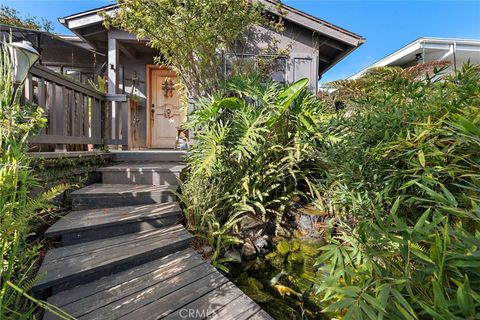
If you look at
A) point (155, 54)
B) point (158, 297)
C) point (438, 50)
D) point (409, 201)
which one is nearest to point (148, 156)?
point (158, 297)

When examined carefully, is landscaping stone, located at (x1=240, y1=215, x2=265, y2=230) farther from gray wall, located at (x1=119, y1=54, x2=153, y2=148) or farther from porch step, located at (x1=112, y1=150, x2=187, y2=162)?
gray wall, located at (x1=119, y1=54, x2=153, y2=148)

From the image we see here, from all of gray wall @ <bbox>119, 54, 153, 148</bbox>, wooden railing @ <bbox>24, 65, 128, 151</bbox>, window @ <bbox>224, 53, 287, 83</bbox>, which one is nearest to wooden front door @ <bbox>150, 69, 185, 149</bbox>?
gray wall @ <bbox>119, 54, 153, 148</bbox>

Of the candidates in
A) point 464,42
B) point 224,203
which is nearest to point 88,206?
point 224,203

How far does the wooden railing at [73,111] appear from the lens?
8.11 ft

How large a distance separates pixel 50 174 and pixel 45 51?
5.62 m

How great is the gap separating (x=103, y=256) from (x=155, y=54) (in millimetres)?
5508

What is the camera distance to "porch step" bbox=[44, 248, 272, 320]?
1.43 m

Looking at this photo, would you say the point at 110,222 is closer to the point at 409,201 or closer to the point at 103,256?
the point at 103,256

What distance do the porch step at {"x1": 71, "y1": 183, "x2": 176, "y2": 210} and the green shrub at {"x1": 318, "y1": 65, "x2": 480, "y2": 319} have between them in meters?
1.81

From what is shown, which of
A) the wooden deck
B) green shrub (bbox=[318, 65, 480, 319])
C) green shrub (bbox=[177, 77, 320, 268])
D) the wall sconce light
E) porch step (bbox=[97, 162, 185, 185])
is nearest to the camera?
green shrub (bbox=[318, 65, 480, 319])

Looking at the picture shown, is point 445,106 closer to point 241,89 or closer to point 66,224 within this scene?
point 241,89

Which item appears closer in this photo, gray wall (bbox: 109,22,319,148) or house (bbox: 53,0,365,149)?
house (bbox: 53,0,365,149)

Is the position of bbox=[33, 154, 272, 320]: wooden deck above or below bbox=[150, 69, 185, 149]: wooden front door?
below

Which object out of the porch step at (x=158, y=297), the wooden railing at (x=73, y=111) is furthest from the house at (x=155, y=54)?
the porch step at (x=158, y=297)
